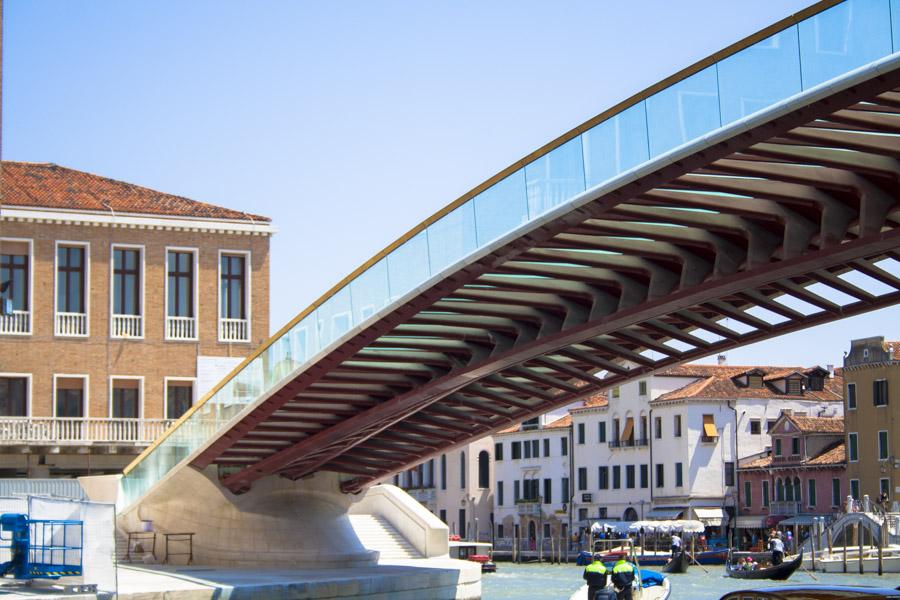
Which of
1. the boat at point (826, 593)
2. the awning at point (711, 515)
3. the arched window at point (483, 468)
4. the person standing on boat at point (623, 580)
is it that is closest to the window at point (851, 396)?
the awning at point (711, 515)

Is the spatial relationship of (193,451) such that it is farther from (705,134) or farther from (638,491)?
(638,491)

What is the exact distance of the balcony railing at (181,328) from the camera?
142ft

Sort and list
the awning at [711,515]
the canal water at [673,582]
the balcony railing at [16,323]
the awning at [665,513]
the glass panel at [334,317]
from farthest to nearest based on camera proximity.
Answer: the awning at [665,513], the awning at [711,515], the balcony railing at [16,323], the canal water at [673,582], the glass panel at [334,317]

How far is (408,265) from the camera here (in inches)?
904

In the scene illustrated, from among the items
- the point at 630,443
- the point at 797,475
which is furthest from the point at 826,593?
the point at 630,443

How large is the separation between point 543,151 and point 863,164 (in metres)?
4.36

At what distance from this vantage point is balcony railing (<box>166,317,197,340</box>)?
43312 mm

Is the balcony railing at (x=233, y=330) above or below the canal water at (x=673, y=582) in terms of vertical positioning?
above

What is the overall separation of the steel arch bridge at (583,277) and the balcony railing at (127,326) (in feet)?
32.7

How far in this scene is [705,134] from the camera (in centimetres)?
1692

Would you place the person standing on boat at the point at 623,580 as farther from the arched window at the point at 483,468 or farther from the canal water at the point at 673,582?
the arched window at the point at 483,468

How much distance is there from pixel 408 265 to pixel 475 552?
4046cm

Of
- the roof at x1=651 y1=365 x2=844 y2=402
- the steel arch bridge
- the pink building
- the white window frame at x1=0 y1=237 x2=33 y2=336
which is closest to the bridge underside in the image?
the steel arch bridge

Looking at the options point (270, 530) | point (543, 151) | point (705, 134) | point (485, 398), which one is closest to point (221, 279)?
point (270, 530)
